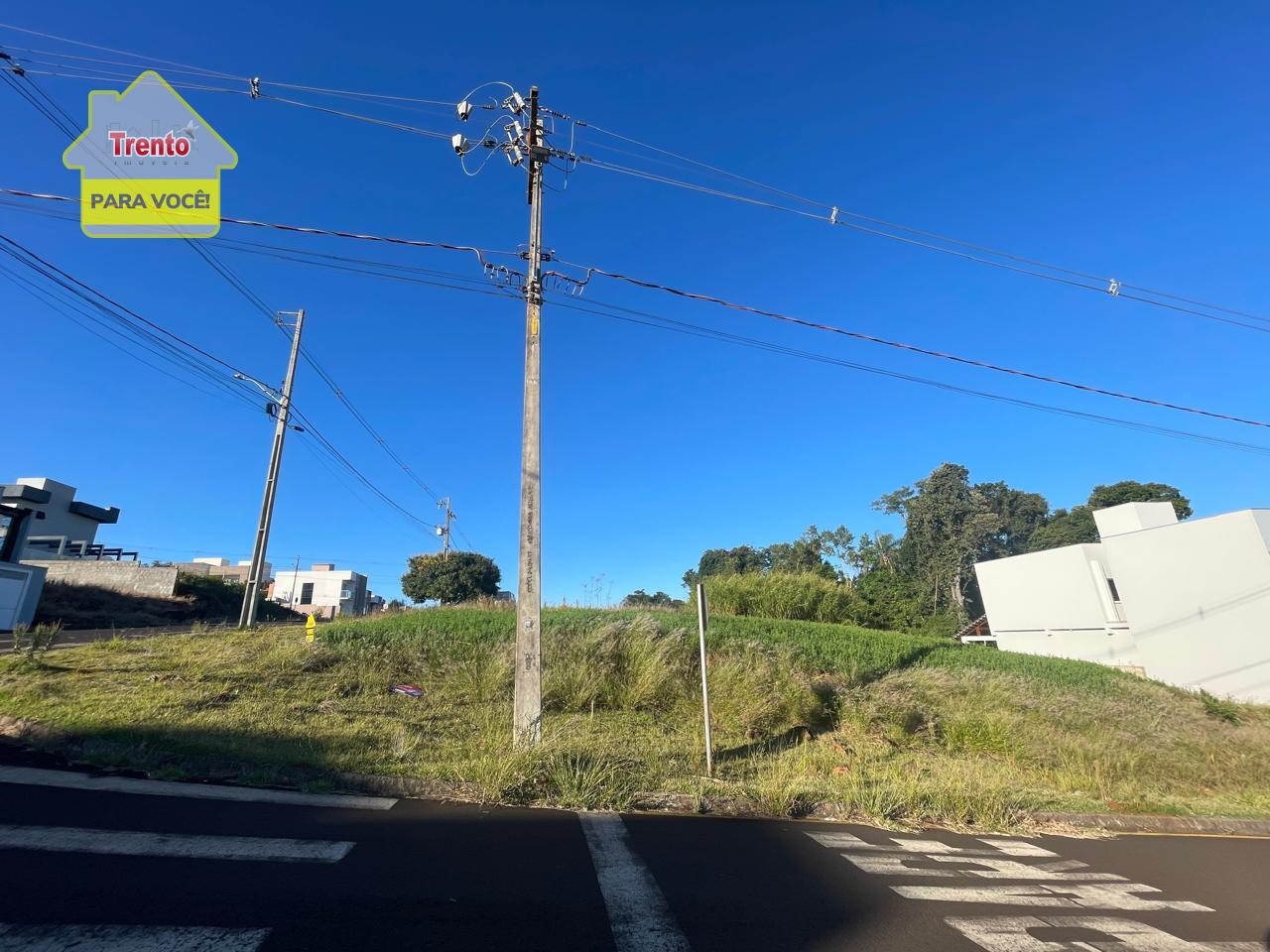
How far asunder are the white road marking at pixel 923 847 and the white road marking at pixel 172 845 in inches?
176

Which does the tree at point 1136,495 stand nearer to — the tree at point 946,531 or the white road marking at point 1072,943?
the tree at point 946,531

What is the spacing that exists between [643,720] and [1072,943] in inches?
293

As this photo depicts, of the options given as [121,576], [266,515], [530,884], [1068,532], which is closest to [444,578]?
[121,576]

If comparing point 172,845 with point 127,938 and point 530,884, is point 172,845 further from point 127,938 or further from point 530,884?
point 530,884

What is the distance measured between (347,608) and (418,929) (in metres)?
81.3

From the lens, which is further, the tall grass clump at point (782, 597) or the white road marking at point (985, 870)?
the tall grass clump at point (782, 597)

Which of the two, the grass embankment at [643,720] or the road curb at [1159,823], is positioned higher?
the grass embankment at [643,720]

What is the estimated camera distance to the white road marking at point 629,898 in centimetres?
345

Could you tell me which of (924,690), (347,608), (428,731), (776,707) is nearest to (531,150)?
(428,731)

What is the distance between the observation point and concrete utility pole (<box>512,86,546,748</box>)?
26.4ft

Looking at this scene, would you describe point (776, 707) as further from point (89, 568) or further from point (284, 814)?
point (89, 568)

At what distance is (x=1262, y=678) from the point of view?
920 inches

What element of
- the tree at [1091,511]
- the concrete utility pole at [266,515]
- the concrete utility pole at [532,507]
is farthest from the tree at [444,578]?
the tree at [1091,511]

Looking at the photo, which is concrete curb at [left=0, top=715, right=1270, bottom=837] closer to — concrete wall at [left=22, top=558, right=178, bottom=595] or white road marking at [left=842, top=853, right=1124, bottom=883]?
white road marking at [left=842, top=853, right=1124, bottom=883]
